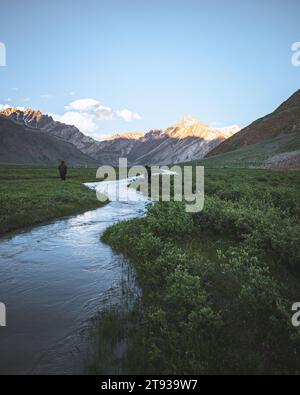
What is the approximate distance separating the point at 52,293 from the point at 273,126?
151490 mm

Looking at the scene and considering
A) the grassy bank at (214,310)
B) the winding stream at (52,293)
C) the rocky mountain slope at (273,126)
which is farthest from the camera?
the rocky mountain slope at (273,126)

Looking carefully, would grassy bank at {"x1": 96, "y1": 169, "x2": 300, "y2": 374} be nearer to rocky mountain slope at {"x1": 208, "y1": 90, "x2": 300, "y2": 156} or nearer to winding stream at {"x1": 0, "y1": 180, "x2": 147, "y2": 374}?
winding stream at {"x1": 0, "y1": 180, "x2": 147, "y2": 374}

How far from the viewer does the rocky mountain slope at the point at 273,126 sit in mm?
133663

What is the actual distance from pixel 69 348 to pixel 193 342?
243cm

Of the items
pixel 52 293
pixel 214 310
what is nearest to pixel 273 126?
pixel 52 293

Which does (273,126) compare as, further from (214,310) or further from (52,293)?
(214,310)

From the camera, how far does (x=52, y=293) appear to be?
8992mm

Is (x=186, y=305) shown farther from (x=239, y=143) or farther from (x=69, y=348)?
(x=239, y=143)

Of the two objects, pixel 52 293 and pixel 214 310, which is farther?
pixel 52 293

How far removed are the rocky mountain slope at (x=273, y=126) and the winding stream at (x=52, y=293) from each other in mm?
128491

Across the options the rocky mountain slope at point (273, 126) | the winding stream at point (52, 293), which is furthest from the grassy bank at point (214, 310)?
the rocky mountain slope at point (273, 126)

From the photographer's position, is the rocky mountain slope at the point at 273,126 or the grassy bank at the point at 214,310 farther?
the rocky mountain slope at the point at 273,126

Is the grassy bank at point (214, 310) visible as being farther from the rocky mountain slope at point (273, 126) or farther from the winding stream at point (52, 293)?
the rocky mountain slope at point (273, 126)
